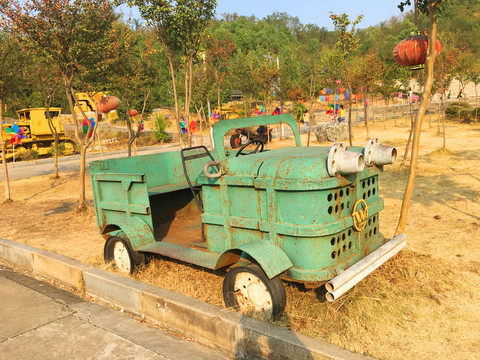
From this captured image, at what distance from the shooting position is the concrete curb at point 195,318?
9.12 ft

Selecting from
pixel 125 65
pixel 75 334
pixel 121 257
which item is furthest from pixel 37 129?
pixel 75 334

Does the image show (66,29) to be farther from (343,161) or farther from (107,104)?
(343,161)

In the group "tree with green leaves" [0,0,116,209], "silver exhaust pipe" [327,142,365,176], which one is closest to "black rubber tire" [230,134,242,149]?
"tree with green leaves" [0,0,116,209]

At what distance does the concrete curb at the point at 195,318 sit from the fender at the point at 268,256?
0.42 m

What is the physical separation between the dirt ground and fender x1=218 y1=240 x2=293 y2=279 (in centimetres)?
46

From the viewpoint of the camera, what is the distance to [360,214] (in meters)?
3.41

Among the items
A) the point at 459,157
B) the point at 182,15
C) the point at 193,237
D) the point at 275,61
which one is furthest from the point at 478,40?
the point at 193,237

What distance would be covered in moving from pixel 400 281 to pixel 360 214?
875mm

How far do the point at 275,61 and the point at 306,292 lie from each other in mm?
19090

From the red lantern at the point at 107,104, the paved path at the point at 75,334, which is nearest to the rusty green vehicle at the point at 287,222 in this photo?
the paved path at the point at 75,334

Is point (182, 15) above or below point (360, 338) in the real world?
above

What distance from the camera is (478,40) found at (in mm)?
65312

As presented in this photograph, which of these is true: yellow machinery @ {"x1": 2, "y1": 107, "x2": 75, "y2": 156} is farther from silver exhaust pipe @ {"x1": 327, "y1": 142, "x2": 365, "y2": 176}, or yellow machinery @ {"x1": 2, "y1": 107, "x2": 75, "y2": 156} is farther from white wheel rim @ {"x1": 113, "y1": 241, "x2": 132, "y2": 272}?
silver exhaust pipe @ {"x1": 327, "y1": 142, "x2": 365, "y2": 176}

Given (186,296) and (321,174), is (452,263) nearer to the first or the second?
(321,174)
